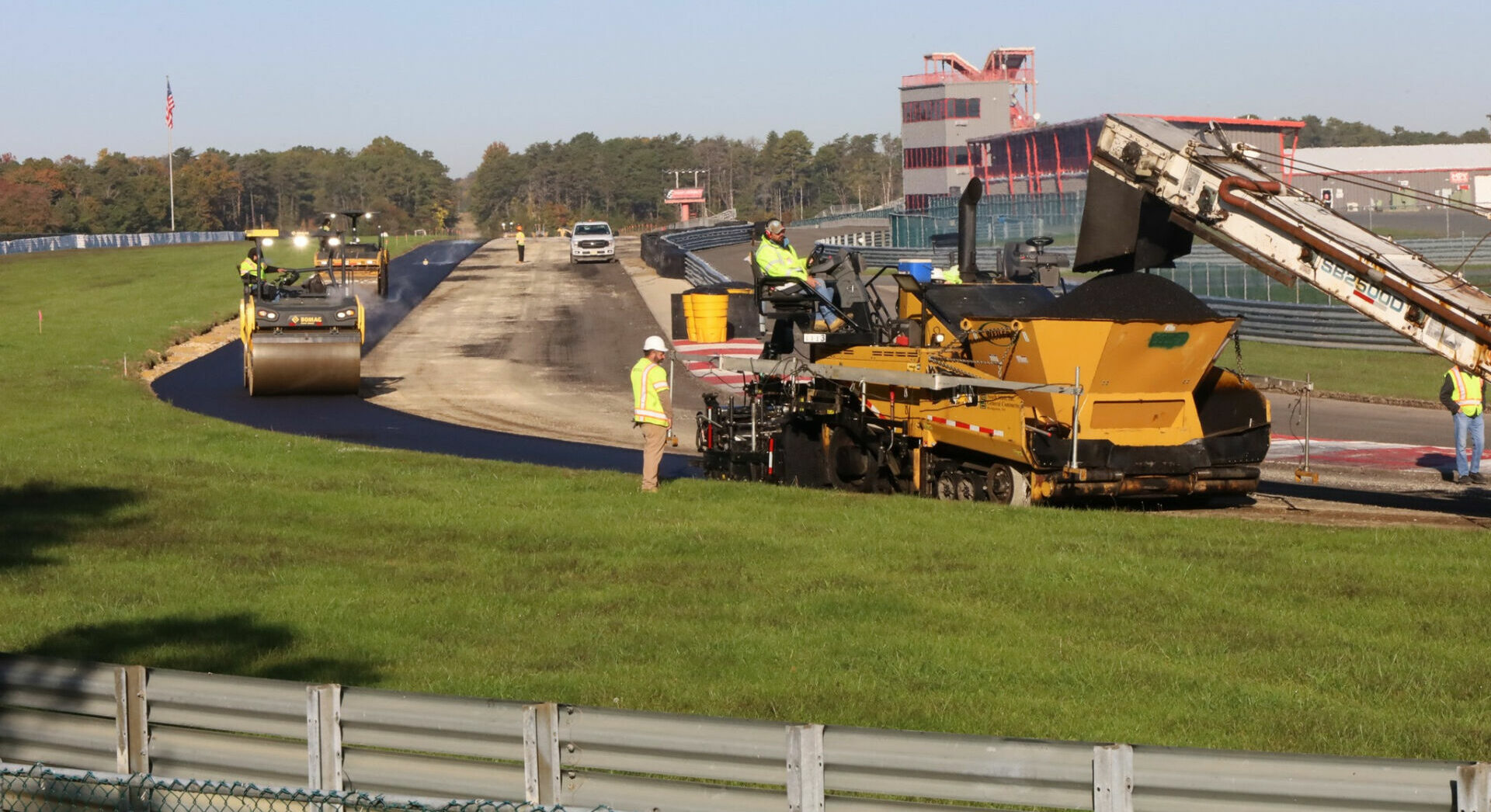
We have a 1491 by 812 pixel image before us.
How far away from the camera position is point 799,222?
11169cm

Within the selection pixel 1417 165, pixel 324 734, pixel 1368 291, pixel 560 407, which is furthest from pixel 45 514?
pixel 1417 165

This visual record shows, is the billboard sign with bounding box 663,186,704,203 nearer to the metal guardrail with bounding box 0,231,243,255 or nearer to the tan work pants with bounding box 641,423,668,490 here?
the metal guardrail with bounding box 0,231,243,255

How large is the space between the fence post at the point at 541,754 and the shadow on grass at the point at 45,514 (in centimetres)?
841

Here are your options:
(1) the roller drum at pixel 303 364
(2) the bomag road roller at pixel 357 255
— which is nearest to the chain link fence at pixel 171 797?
(1) the roller drum at pixel 303 364

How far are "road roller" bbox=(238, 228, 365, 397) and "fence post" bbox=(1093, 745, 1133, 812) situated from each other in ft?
79.5

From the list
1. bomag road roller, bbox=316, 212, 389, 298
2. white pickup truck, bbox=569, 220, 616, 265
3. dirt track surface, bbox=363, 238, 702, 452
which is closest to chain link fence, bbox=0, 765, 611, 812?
dirt track surface, bbox=363, 238, 702, 452

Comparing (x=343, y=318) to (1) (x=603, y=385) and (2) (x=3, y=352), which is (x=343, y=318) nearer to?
(1) (x=603, y=385)

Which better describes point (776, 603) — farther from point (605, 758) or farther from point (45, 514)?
point (45, 514)

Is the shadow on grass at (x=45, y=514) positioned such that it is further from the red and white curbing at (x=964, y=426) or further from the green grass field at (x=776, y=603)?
the red and white curbing at (x=964, y=426)

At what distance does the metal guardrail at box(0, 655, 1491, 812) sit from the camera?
213 inches

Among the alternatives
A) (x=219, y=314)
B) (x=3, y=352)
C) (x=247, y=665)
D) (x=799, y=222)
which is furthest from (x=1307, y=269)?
(x=799, y=222)

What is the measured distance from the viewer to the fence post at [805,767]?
18.7 ft

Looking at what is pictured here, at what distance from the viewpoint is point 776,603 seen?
11.3 metres

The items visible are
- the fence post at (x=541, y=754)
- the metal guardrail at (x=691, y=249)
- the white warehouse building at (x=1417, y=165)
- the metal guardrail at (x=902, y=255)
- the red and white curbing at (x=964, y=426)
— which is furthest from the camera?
the white warehouse building at (x=1417, y=165)
